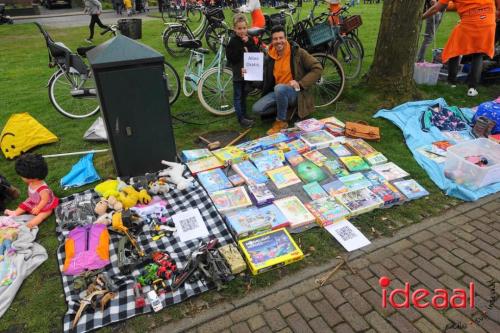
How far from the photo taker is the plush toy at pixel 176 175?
12.6 ft

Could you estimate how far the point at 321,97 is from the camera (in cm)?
599

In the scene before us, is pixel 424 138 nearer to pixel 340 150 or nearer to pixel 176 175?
pixel 340 150

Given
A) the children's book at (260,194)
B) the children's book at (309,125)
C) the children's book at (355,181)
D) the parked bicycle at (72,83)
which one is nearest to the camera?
the children's book at (260,194)

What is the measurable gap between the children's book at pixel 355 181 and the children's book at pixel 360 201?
0.09 m

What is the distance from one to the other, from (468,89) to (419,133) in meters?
2.30

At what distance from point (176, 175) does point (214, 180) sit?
0.45 metres

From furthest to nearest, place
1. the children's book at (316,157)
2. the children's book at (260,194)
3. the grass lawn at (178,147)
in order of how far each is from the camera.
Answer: the children's book at (316,157) → the children's book at (260,194) → the grass lawn at (178,147)

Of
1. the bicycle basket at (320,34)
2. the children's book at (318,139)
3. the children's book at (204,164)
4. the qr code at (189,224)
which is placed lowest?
the qr code at (189,224)

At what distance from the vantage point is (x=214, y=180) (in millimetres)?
3994

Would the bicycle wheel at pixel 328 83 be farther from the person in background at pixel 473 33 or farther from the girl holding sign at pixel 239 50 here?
the person in background at pixel 473 33

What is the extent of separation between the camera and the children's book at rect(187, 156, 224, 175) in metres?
4.19

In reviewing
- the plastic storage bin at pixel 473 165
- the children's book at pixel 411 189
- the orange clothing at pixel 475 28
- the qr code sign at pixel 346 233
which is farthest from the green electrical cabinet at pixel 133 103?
the orange clothing at pixel 475 28

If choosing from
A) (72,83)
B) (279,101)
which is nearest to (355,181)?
(279,101)

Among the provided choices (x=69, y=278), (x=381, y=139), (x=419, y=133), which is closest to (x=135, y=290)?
(x=69, y=278)
